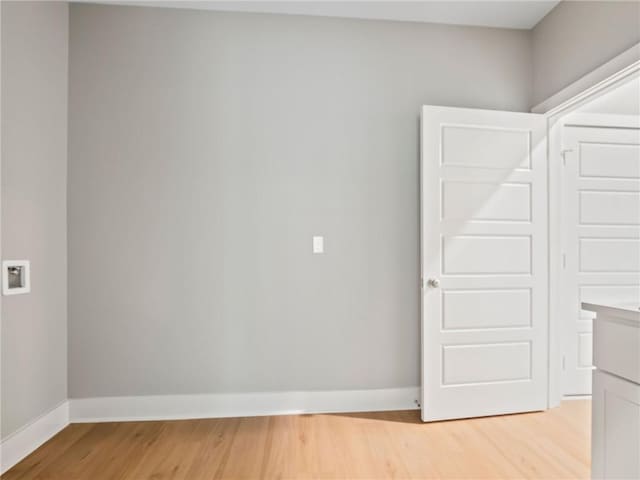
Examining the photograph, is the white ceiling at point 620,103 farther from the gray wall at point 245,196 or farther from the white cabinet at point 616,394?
the white cabinet at point 616,394

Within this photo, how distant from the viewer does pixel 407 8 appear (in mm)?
2535

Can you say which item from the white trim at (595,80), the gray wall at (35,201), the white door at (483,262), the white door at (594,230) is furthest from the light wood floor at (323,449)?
the white trim at (595,80)

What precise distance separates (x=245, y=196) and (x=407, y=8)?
5.58 ft

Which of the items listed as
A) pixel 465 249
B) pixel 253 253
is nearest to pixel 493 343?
pixel 465 249

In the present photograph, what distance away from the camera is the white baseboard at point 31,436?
6.34ft

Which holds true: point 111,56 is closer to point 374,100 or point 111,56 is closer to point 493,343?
point 374,100

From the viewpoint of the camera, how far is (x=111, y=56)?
2.50m

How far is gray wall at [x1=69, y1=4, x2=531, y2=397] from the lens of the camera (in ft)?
8.18

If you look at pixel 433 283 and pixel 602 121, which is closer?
pixel 433 283

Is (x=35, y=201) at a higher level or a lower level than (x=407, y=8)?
lower

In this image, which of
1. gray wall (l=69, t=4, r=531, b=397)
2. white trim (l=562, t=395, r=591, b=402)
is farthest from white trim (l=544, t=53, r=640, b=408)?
gray wall (l=69, t=4, r=531, b=397)

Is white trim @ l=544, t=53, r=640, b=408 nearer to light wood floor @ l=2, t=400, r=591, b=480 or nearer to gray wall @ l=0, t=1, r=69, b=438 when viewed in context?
light wood floor @ l=2, t=400, r=591, b=480

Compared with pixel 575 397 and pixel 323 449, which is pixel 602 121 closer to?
pixel 575 397

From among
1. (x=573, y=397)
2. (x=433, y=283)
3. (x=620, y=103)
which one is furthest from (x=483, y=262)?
(x=620, y=103)
